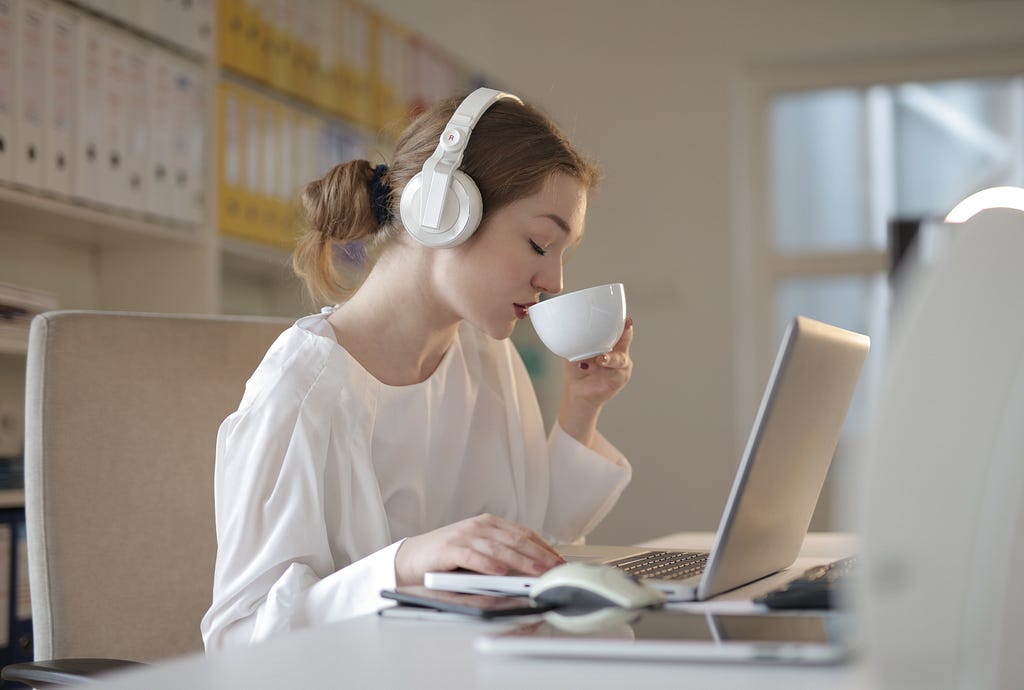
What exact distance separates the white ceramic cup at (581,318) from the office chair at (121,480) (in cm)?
40

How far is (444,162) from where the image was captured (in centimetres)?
127

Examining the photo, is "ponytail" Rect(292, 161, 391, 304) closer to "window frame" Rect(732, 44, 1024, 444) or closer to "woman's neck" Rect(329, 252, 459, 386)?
"woman's neck" Rect(329, 252, 459, 386)

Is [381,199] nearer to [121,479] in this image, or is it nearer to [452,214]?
Result: [452,214]

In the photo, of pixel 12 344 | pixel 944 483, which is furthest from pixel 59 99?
pixel 944 483

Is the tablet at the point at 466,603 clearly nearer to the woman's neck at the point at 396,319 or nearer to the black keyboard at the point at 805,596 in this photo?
the black keyboard at the point at 805,596

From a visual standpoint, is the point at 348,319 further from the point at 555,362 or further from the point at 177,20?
the point at 555,362

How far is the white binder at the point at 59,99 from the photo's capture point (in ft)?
6.60

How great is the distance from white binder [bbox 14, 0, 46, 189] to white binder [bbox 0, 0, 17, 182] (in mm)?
11

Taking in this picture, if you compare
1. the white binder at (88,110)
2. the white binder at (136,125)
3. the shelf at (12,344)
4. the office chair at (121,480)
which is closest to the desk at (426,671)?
the office chair at (121,480)

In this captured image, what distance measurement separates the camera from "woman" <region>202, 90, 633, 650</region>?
1002mm

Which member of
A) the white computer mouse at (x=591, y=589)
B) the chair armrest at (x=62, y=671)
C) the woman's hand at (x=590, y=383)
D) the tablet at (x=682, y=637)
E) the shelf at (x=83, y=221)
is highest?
the shelf at (x=83, y=221)

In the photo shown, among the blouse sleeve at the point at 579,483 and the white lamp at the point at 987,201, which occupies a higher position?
the white lamp at the point at 987,201

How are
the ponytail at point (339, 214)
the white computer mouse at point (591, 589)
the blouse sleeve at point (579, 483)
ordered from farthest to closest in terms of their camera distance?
the blouse sleeve at point (579, 483) → the ponytail at point (339, 214) → the white computer mouse at point (591, 589)

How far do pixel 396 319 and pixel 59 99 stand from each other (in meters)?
1.06
